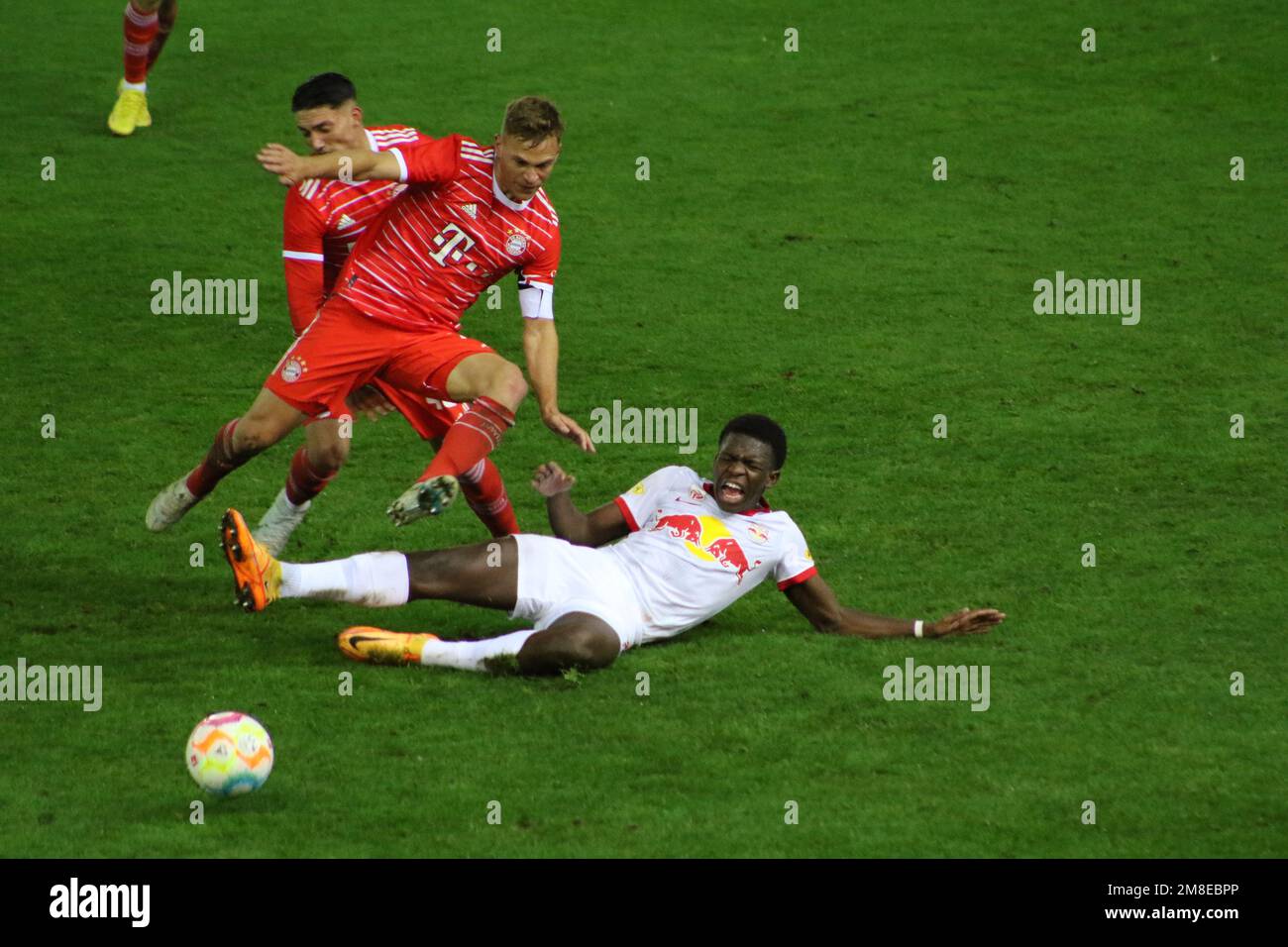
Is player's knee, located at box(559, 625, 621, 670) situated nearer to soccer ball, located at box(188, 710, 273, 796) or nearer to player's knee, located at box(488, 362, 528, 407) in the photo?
player's knee, located at box(488, 362, 528, 407)

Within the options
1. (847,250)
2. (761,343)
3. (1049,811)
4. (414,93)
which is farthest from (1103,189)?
Result: (1049,811)

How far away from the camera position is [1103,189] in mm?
16203

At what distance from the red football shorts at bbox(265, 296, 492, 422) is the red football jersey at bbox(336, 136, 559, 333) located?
77 mm

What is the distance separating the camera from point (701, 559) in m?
7.96

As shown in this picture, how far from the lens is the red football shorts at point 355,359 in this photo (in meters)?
8.44

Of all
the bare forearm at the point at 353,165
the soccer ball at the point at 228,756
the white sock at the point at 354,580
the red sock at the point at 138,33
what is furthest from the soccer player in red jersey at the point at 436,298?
the red sock at the point at 138,33

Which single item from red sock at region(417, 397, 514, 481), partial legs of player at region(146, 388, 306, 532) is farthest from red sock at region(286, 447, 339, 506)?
red sock at region(417, 397, 514, 481)

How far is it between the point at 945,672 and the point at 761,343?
590cm

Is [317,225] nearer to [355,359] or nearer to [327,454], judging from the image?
[355,359]

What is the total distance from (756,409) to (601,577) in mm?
4319

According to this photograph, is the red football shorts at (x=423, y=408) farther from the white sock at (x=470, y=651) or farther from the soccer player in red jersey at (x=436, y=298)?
the white sock at (x=470, y=651)

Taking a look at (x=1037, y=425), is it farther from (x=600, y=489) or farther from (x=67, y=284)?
(x=67, y=284)

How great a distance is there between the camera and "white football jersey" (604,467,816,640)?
795cm

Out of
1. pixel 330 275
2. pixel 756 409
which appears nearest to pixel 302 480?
pixel 330 275
